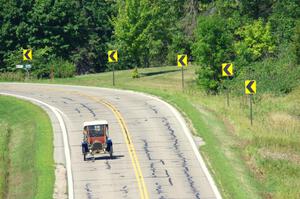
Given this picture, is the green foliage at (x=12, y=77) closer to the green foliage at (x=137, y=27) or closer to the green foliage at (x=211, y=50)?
the green foliage at (x=137, y=27)

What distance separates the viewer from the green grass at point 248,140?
3472 cm

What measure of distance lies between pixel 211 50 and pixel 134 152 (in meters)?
33.3

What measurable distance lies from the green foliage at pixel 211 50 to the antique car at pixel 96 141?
33.4 meters

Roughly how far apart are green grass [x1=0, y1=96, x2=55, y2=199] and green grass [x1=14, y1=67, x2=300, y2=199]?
300 inches

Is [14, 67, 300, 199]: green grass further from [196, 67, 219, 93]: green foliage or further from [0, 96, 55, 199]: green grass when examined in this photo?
[196, 67, 219, 93]: green foliage

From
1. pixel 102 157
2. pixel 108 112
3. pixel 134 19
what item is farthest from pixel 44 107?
pixel 134 19

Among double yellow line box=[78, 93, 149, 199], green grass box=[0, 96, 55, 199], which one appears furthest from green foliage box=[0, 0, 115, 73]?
double yellow line box=[78, 93, 149, 199]

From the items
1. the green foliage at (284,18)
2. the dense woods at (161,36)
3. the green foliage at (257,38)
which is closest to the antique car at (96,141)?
the dense woods at (161,36)

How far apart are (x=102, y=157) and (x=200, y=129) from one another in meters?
7.16

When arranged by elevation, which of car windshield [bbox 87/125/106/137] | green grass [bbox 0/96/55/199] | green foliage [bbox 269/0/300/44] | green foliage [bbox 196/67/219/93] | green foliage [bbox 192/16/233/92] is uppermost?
green foliage [bbox 269/0/300/44]

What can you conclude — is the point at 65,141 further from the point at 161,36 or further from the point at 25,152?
the point at 161,36

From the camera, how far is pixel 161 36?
8775 cm

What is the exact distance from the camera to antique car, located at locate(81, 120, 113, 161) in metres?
37.4

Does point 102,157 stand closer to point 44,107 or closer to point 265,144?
point 265,144
